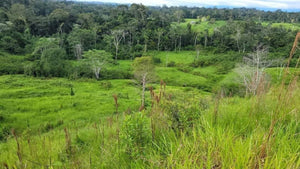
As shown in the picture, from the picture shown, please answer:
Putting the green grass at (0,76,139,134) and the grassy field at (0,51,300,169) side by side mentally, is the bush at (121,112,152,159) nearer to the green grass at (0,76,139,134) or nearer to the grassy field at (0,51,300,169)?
the grassy field at (0,51,300,169)

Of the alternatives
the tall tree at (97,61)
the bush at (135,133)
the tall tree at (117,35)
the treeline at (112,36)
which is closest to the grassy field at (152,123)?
the bush at (135,133)

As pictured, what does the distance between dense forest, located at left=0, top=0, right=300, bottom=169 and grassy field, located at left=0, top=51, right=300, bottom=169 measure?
0.02 meters

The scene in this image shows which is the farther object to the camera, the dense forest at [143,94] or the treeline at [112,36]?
the treeline at [112,36]

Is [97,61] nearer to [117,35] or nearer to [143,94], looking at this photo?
[117,35]

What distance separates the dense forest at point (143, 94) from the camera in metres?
2.12

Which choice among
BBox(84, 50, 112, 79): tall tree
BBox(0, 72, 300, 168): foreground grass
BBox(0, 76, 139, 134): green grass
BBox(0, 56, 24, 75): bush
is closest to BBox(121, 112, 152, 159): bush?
BBox(0, 72, 300, 168): foreground grass

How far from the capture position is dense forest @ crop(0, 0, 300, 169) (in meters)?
2.12

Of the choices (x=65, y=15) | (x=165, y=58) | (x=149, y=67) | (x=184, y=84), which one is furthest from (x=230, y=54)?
(x=65, y=15)

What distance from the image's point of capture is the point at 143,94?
1510 centimetres

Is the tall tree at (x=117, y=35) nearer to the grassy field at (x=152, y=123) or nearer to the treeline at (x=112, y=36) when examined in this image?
the treeline at (x=112, y=36)

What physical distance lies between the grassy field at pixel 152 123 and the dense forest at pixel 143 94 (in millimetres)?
23

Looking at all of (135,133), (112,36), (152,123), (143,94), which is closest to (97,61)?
(112,36)

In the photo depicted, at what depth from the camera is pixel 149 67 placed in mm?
39344

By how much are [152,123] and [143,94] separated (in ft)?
40.6
